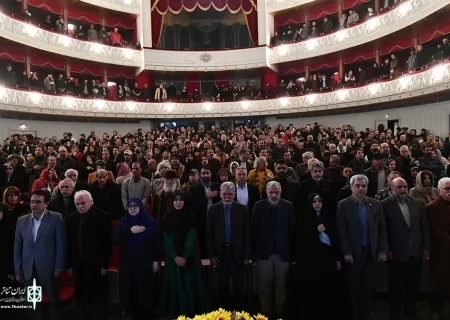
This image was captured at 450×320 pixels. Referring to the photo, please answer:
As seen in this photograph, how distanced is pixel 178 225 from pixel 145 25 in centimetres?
1891

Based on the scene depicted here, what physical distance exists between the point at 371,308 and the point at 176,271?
2.21m

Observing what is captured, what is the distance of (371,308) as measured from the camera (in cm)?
411

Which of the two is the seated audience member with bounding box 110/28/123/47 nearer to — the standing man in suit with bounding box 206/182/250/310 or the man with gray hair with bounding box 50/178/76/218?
the man with gray hair with bounding box 50/178/76/218

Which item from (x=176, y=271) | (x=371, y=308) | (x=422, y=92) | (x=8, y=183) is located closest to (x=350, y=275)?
(x=371, y=308)

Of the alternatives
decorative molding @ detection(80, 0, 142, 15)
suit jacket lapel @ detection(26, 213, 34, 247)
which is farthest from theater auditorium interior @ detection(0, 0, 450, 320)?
decorative molding @ detection(80, 0, 142, 15)

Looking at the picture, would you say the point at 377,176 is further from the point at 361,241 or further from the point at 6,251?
the point at 6,251

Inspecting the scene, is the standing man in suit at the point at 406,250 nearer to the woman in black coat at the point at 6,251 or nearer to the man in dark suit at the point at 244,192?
the man in dark suit at the point at 244,192

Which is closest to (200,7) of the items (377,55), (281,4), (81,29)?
(281,4)

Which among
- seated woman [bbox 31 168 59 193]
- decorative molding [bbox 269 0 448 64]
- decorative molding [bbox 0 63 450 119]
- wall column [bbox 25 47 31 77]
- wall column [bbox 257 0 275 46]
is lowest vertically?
seated woman [bbox 31 168 59 193]

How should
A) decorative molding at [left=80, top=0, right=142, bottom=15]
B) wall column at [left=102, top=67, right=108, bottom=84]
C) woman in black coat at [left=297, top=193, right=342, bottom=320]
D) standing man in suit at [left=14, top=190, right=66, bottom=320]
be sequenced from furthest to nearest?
1. wall column at [left=102, top=67, right=108, bottom=84]
2. decorative molding at [left=80, top=0, right=142, bottom=15]
3. woman in black coat at [left=297, top=193, right=342, bottom=320]
4. standing man in suit at [left=14, top=190, right=66, bottom=320]

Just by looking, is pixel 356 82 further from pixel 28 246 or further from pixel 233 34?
pixel 28 246

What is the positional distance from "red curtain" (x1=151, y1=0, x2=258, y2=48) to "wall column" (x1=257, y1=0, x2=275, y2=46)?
320 millimetres

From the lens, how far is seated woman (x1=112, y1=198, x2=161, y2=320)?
3865 mm

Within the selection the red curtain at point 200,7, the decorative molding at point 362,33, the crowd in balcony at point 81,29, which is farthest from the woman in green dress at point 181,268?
the red curtain at point 200,7
